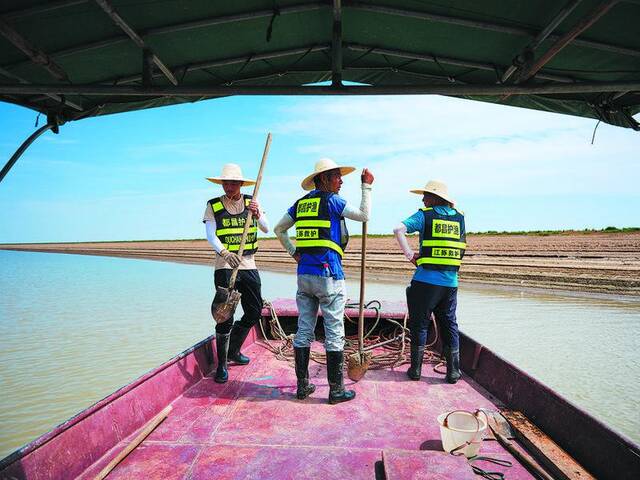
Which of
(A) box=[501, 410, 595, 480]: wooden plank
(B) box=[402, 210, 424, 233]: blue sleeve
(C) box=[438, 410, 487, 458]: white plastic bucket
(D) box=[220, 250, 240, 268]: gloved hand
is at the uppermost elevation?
(B) box=[402, 210, 424, 233]: blue sleeve

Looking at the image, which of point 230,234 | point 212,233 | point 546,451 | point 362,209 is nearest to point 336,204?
point 362,209

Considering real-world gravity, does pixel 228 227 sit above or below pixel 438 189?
below

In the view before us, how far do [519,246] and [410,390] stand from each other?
24091 mm

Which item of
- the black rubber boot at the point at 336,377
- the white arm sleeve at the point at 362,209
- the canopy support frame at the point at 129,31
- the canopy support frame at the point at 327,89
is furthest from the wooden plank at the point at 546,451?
the canopy support frame at the point at 129,31

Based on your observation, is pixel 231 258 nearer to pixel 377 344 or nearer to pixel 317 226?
pixel 317 226

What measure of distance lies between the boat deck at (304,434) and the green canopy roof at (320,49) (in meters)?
2.58

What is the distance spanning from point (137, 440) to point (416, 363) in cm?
256

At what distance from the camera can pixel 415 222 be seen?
13.6 feet

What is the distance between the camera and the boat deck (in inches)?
98.5

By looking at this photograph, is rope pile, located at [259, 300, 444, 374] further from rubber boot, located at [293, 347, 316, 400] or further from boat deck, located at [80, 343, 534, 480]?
rubber boot, located at [293, 347, 316, 400]

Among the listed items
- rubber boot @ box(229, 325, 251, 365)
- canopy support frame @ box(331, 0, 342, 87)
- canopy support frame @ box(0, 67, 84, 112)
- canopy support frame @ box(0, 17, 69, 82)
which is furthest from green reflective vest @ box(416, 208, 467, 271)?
canopy support frame @ box(0, 67, 84, 112)

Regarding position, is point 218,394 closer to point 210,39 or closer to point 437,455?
point 437,455

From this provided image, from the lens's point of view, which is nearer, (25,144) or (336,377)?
(336,377)

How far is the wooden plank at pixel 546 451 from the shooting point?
2.47 m
